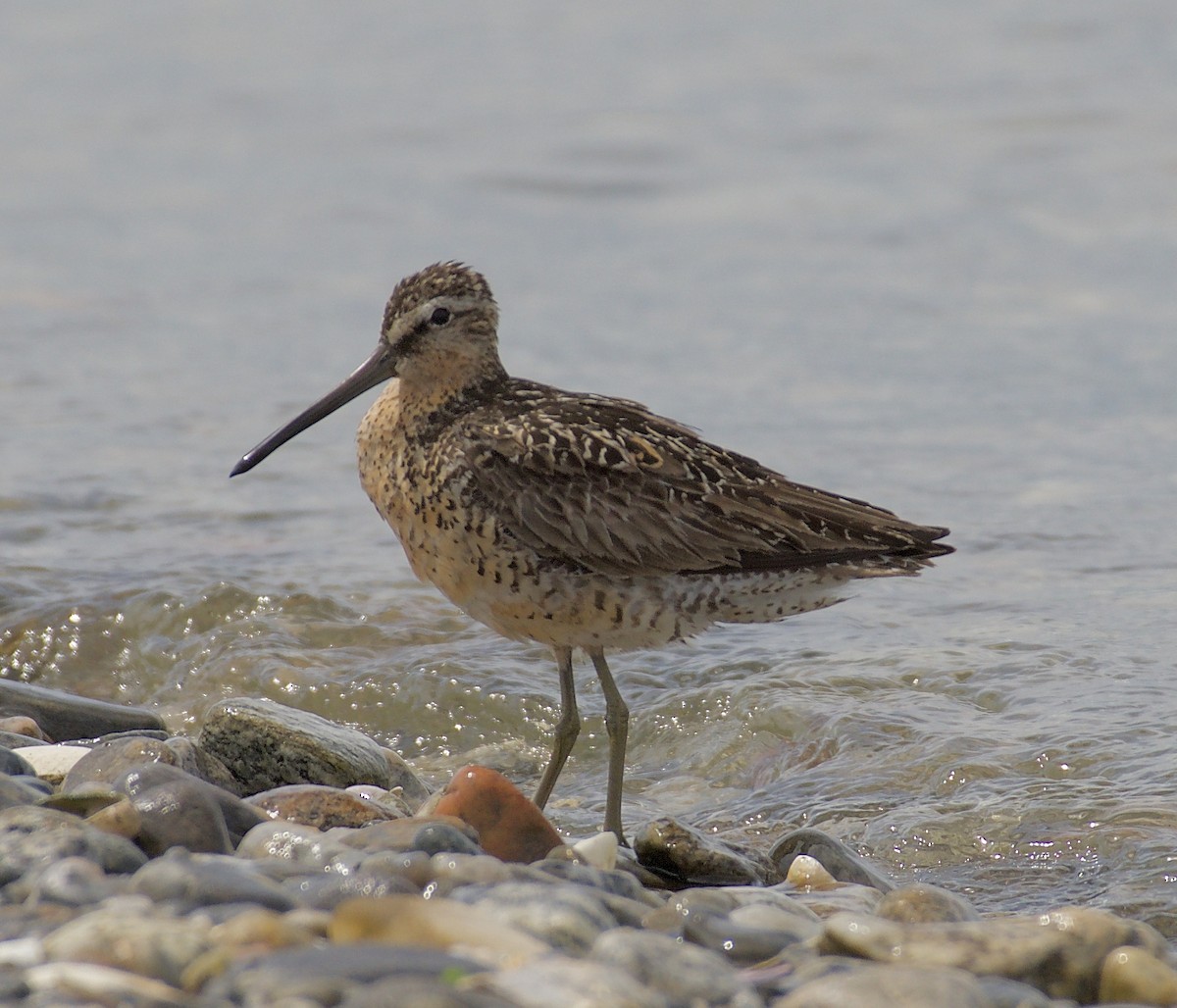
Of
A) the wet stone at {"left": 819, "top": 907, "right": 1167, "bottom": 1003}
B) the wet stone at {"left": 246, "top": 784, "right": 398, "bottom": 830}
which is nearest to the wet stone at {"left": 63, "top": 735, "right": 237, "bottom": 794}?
the wet stone at {"left": 246, "top": 784, "right": 398, "bottom": 830}

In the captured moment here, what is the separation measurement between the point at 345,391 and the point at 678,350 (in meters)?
5.98

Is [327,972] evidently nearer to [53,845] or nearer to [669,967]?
[669,967]

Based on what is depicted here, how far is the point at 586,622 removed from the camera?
5758 millimetres

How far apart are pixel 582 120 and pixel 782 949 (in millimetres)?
14434

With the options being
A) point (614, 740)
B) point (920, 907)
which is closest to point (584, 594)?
point (614, 740)

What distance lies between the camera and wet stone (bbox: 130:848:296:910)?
3982mm

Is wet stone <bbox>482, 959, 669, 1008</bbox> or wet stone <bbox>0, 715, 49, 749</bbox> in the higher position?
wet stone <bbox>0, 715, 49, 749</bbox>

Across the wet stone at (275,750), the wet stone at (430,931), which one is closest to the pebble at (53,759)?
the wet stone at (275,750)

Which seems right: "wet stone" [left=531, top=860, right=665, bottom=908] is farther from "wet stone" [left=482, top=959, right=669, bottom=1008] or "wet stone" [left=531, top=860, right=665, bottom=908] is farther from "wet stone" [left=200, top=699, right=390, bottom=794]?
"wet stone" [left=200, top=699, right=390, bottom=794]

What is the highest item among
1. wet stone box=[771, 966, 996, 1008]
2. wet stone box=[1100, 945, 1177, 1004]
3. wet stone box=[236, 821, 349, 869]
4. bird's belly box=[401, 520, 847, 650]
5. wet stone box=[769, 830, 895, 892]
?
bird's belly box=[401, 520, 847, 650]

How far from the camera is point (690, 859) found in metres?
5.34

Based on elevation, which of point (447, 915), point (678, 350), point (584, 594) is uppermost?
point (678, 350)

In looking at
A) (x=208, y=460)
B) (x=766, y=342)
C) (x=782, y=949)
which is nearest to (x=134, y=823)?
(x=782, y=949)

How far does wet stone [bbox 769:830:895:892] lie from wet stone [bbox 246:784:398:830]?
1194 millimetres
